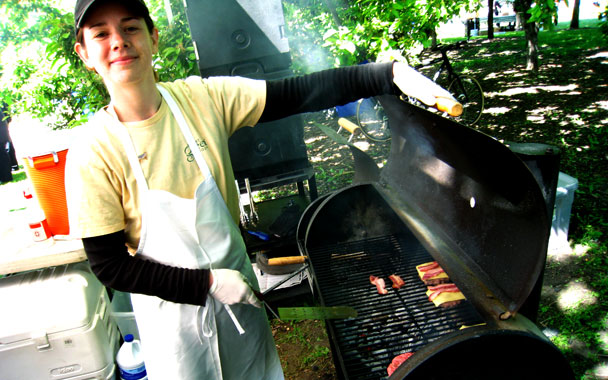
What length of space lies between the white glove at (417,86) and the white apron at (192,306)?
0.91 meters

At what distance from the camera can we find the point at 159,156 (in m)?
1.58

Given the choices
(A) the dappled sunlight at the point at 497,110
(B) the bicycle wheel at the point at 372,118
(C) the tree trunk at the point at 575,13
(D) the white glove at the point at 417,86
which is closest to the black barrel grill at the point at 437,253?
(D) the white glove at the point at 417,86

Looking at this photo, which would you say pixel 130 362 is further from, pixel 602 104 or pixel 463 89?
pixel 602 104

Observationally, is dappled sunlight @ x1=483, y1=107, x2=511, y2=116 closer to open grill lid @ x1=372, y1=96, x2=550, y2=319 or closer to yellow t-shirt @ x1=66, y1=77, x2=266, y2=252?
open grill lid @ x1=372, y1=96, x2=550, y2=319

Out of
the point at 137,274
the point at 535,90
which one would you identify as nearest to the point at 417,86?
the point at 137,274

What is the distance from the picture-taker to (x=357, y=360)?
192cm

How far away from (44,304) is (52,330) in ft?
0.55

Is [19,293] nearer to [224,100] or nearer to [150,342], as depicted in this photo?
[150,342]

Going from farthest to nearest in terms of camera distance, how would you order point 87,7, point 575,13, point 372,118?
point 575,13
point 372,118
point 87,7

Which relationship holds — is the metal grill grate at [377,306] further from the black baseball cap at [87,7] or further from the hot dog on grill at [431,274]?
the black baseball cap at [87,7]

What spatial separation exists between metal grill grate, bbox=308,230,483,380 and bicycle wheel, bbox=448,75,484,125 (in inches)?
193

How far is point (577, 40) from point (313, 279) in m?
16.6

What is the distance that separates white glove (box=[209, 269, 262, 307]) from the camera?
1637 mm

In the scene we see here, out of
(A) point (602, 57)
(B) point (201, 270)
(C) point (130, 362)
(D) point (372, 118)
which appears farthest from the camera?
(A) point (602, 57)
